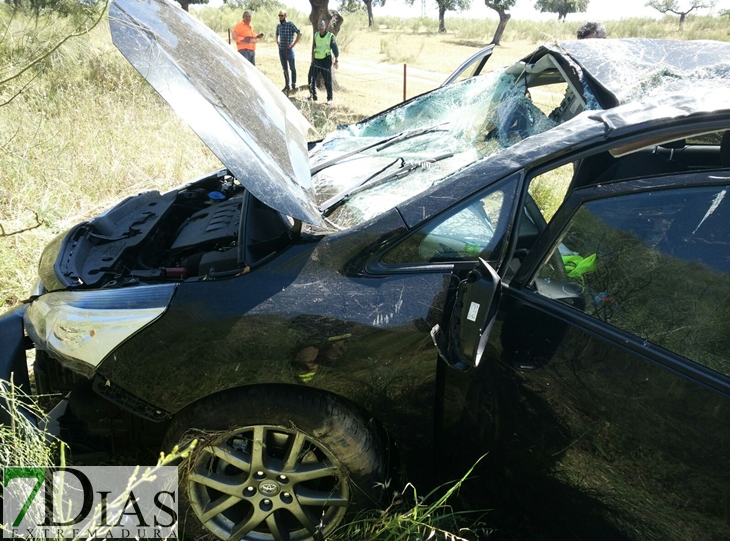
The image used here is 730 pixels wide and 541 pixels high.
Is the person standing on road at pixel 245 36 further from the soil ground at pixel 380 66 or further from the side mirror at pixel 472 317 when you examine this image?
the side mirror at pixel 472 317

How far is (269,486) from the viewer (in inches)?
77.6

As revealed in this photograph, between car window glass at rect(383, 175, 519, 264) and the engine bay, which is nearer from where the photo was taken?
car window glass at rect(383, 175, 519, 264)

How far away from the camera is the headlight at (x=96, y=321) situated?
6.15 feet

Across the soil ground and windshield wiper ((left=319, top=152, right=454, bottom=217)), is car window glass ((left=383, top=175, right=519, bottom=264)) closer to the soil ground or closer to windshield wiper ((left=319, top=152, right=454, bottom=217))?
windshield wiper ((left=319, top=152, right=454, bottom=217))

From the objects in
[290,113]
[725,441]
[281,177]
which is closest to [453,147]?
[290,113]

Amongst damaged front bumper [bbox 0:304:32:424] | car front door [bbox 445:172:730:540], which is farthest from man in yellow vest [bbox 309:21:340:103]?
car front door [bbox 445:172:730:540]

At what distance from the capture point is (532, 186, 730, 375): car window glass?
1.49 meters

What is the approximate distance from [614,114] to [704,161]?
158cm

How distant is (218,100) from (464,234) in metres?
0.94

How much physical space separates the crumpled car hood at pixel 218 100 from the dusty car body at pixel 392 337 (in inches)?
0.4

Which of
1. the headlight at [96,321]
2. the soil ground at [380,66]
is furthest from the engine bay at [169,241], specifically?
the soil ground at [380,66]

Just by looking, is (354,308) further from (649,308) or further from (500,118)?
(500,118)

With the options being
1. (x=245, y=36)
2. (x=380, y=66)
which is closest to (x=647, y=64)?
(x=245, y=36)

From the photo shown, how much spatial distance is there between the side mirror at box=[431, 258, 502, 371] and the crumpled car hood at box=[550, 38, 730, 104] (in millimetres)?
1197
